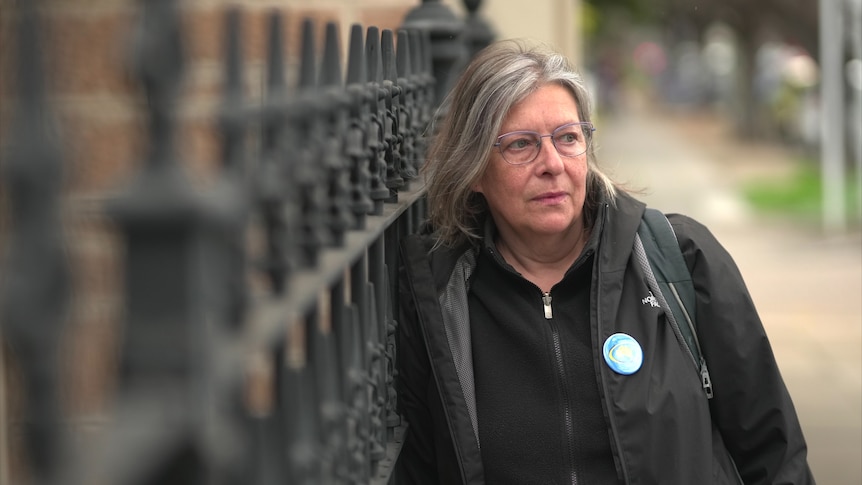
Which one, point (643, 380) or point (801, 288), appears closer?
point (643, 380)

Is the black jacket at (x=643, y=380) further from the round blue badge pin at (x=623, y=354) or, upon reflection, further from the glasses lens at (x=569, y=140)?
the glasses lens at (x=569, y=140)

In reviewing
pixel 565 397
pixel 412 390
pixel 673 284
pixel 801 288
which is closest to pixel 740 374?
pixel 673 284

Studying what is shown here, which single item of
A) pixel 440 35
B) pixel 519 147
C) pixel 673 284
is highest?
A: pixel 440 35

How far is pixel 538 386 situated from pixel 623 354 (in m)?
0.23

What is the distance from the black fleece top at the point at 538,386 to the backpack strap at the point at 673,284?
129mm

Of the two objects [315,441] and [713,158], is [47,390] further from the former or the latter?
[713,158]

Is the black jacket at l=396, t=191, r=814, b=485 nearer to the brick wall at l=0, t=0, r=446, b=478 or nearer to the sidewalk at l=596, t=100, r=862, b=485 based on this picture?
the sidewalk at l=596, t=100, r=862, b=485

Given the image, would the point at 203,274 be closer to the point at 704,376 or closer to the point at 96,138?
the point at 96,138

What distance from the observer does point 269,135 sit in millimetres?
1304

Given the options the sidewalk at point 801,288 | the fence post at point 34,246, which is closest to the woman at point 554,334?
the sidewalk at point 801,288

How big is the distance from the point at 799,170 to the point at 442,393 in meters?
25.5

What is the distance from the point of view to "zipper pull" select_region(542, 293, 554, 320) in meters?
2.82

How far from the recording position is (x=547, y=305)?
2.83 meters

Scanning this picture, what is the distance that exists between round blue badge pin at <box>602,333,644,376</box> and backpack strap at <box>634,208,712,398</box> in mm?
139
